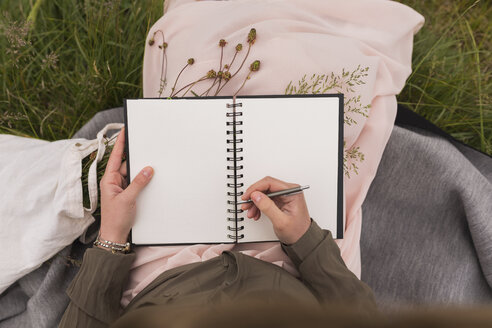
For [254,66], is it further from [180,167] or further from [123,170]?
[123,170]

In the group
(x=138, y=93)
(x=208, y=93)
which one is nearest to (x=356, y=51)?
(x=208, y=93)

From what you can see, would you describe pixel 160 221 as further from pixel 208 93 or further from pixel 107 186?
pixel 208 93

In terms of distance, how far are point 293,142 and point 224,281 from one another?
1.17 feet

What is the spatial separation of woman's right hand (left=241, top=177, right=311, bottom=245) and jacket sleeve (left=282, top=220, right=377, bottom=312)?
0.06ft

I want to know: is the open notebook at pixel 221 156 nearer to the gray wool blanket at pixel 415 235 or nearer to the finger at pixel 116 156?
the finger at pixel 116 156

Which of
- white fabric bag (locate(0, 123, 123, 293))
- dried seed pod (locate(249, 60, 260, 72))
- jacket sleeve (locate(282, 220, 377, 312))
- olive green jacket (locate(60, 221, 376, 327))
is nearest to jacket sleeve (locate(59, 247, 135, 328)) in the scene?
olive green jacket (locate(60, 221, 376, 327))

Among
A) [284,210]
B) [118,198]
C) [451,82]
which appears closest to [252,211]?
[284,210]

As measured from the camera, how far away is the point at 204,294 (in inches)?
27.0

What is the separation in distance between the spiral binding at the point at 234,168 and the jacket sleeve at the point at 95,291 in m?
0.27

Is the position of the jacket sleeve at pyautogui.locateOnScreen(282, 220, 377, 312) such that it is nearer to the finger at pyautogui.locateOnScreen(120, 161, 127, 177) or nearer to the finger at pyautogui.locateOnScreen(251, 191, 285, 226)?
the finger at pyautogui.locateOnScreen(251, 191, 285, 226)

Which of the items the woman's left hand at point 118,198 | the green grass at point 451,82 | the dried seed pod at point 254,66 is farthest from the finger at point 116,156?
the green grass at point 451,82

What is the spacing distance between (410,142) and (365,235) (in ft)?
1.02

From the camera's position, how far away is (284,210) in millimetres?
801

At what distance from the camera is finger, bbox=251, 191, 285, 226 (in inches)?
29.2
